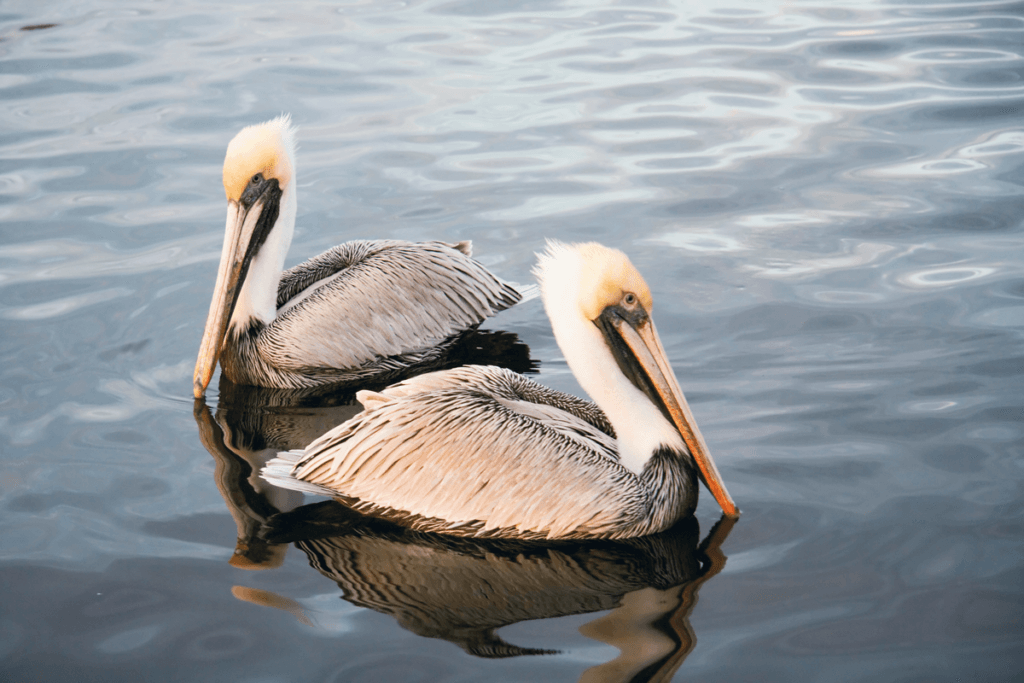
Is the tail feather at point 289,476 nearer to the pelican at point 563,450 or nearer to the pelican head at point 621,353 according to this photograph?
the pelican at point 563,450

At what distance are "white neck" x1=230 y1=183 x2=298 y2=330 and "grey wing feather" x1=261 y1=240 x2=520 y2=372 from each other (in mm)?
102

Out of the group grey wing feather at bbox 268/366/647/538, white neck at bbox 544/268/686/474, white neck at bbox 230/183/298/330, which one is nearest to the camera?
grey wing feather at bbox 268/366/647/538

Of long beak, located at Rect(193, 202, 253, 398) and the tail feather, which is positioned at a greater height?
long beak, located at Rect(193, 202, 253, 398)

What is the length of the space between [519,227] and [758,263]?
64.5 inches

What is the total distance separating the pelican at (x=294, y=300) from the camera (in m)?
5.59

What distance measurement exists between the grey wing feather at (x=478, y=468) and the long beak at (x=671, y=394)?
263 millimetres

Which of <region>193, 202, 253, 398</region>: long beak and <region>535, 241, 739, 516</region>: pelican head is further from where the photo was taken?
<region>193, 202, 253, 398</region>: long beak

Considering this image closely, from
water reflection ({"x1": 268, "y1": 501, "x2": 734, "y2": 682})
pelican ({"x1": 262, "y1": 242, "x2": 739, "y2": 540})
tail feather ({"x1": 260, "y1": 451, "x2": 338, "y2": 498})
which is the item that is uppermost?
pelican ({"x1": 262, "y1": 242, "x2": 739, "y2": 540})

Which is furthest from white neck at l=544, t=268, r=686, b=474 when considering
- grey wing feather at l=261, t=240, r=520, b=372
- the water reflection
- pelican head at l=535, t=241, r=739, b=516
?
grey wing feather at l=261, t=240, r=520, b=372

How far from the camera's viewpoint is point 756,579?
152 inches

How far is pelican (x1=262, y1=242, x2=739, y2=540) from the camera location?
408 cm

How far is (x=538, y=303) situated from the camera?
6.53 metres

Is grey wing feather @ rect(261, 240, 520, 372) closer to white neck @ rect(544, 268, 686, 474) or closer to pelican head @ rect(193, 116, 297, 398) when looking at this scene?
pelican head @ rect(193, 116, 297, 398)

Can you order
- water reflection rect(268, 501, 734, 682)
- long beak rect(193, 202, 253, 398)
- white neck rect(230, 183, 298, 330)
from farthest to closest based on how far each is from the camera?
white neck rect(230, 183, 298, 330) → long beak rect(193, 202, 253, 398) → water reflection rect(268, 501, 734, 682)
